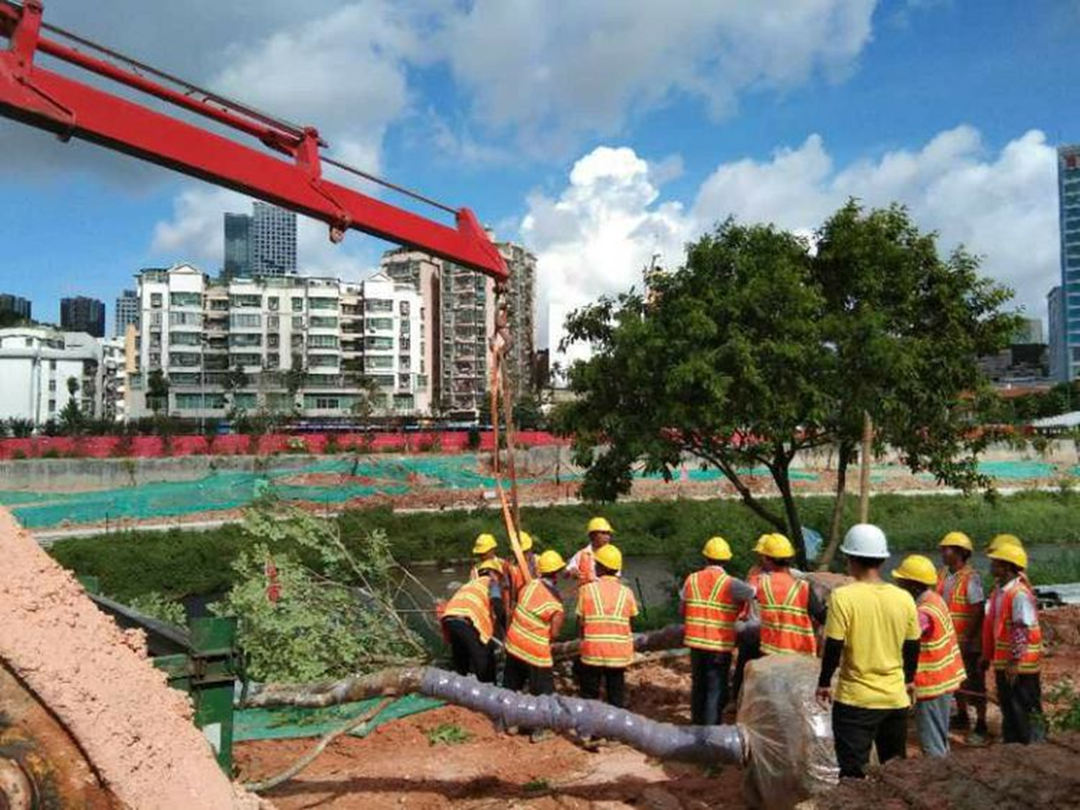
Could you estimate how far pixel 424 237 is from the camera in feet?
25.5

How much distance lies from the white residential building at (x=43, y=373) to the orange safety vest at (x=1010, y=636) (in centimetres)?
7723

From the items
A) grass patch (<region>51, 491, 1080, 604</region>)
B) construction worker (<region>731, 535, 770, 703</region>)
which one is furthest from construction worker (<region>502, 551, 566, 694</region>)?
grass patch (<region>51, 491, 1080, 604</region>)

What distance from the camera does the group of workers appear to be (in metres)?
4.78

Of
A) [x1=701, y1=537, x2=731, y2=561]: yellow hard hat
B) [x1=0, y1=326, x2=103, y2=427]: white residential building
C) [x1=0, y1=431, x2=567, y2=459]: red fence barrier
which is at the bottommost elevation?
[x1=701, y1=537, x2=731, y2=561]: yellow hard hat

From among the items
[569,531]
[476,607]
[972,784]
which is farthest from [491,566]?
[569,531]

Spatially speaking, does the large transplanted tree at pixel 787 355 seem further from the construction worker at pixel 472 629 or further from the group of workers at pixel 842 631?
the construction worker at pixel 472 629

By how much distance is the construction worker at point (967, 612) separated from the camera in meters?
6.71

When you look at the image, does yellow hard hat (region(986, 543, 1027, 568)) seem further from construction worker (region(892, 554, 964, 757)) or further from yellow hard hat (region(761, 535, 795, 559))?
yellow hard hat (region(761, 535, 795, 559))

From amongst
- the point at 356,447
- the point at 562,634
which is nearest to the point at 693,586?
the point at 562,634

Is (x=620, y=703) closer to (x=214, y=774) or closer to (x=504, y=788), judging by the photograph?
(x=504, y=788)

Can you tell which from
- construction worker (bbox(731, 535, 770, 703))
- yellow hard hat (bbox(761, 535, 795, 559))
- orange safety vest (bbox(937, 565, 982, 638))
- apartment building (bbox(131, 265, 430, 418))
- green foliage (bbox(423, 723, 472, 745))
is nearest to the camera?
yellow hard hat (bbox(761, 535, 795, 559))

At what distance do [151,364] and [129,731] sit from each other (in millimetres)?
80026

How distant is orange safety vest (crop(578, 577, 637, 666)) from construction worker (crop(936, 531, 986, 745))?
2435mm

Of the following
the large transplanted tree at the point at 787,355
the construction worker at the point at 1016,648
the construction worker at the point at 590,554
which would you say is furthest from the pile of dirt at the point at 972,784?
the large transplanted tree at the point at 787,355
